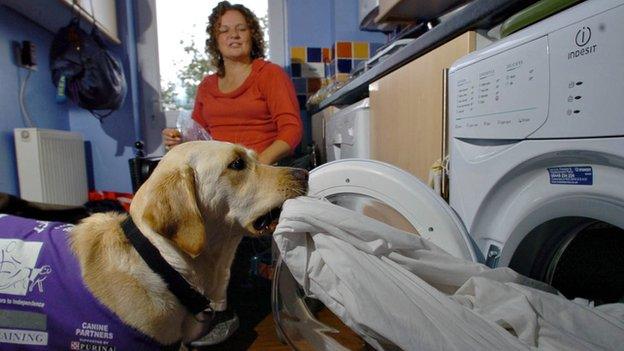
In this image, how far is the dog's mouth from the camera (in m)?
0.87

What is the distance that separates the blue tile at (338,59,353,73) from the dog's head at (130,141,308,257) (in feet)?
6.60

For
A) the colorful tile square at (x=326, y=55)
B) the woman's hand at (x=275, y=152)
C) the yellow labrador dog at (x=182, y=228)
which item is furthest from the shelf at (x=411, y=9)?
the yellow labrador dog at (x=182, y=228)

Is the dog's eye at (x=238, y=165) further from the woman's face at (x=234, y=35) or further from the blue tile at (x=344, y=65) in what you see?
the blue tile at (x=344, y=65)

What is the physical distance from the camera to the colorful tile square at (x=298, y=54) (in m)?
2.80

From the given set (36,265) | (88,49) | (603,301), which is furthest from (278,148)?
(88,49)

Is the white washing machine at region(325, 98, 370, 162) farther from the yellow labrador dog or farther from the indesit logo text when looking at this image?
the indesit logo text

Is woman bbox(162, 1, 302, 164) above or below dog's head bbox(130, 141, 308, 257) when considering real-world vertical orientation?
above

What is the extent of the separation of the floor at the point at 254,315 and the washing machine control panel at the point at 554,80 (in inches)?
20.2

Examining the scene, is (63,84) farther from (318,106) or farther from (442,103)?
(442,103)

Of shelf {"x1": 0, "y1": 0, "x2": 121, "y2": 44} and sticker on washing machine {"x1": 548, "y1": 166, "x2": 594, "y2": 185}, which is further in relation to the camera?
shelf {"x1": 0, "y1": 0, "x2": 121, "y2": 44}

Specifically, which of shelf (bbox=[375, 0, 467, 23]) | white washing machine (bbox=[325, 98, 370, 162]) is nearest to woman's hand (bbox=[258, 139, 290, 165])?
white washing machine (bbox=[325, 98, 370, 162])

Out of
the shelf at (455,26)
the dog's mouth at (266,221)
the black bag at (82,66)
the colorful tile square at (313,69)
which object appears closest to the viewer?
the shelf at (455,26)

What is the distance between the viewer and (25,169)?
1965mm

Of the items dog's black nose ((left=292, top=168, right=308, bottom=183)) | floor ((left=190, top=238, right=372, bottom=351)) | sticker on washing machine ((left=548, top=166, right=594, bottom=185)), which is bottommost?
floor ((left=190, top=238, right=372, bottom=351))
